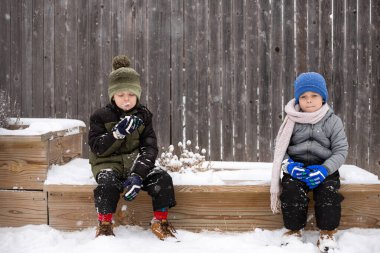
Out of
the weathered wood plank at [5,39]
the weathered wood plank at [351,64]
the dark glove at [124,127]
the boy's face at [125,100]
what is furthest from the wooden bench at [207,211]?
the weathered wood plank at [5,39]

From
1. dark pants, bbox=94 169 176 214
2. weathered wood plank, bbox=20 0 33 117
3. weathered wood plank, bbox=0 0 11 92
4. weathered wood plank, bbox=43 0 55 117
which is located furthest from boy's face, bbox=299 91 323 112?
weathered wood plank, bbox=0 0 11 92

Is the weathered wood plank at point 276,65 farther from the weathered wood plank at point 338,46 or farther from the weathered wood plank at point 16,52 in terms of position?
the weathered wood plank at point 16,52

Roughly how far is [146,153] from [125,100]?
0.43 metres

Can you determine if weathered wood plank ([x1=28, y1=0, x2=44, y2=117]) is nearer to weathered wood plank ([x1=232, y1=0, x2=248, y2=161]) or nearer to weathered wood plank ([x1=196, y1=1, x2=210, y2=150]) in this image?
weathered wood plank ([x1=196, y1=1, x2=210, y2=150])

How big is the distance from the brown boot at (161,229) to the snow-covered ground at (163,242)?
5 cm

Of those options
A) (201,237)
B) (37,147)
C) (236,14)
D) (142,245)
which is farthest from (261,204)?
(236,14)

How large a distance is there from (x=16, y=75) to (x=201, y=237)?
3.37 metres

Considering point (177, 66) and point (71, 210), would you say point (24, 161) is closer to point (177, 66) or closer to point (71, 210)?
point (71, 210)

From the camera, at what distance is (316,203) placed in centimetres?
284

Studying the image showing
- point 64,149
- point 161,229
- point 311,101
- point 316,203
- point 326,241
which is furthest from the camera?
point 64,149

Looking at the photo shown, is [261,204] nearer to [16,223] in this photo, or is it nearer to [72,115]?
[16,223]

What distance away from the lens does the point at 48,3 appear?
16.7 feet

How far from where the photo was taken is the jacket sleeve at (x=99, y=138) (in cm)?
302

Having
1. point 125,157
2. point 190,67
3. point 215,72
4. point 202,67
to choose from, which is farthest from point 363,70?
point 125,157
